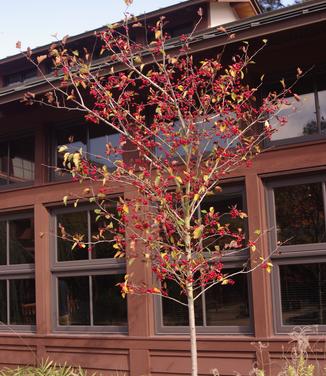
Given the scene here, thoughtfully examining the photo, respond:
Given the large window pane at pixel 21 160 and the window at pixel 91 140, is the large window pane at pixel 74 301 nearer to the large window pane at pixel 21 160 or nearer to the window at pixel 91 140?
the window at pixel 91 140

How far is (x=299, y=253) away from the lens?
17.5 ft

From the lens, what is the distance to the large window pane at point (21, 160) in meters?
7.16

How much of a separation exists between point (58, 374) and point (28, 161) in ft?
9.03

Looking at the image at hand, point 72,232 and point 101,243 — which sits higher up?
point 72,232

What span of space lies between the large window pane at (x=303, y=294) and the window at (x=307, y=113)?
1335mm

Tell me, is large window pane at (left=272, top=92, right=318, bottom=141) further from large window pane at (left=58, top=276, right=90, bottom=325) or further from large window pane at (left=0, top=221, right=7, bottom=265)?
large window pane at (left=0, top=221, right=7, bottom=265)

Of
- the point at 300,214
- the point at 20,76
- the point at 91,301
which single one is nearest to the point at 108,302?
the point at 91,301

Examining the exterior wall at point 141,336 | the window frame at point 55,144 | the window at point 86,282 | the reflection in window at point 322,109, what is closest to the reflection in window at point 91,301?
the window at point 86,282

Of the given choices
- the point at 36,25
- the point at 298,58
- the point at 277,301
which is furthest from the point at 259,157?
the point at 36,25

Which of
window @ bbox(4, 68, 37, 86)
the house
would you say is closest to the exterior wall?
the house

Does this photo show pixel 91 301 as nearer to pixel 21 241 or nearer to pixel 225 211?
pixel 21 241

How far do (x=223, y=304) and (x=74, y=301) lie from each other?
199 cm

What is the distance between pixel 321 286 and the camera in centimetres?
519

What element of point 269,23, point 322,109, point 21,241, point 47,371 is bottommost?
point 47,371
